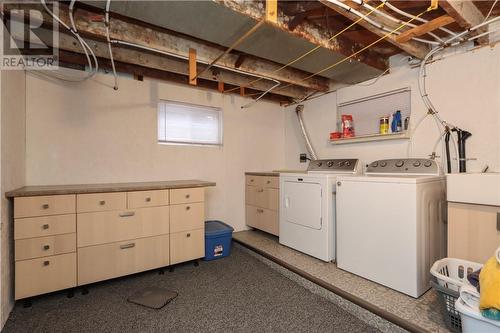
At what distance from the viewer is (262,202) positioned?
132 inches

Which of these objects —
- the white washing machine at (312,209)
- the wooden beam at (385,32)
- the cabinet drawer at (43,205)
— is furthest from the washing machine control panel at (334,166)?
the cabinet drawer at (43,205)

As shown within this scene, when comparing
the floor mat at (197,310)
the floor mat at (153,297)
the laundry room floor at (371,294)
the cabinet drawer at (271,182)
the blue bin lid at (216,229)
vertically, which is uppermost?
the cabinet drawer at (271,182)

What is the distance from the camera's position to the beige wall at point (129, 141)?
2.37 metres

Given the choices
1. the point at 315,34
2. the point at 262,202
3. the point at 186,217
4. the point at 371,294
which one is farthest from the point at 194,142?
the point at 371,294

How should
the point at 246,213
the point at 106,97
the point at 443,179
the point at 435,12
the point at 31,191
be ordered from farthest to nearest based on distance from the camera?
the point at 246,213 → the point at 106,97 → the point at 443,179 → the point at 435,12 → the point at 31,191

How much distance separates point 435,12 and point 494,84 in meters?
0.76

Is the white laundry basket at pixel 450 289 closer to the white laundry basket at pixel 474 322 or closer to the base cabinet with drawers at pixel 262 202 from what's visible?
the white laundry basket at pixel 474 322

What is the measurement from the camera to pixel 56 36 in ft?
6.66

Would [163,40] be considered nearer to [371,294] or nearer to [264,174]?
[264,174]

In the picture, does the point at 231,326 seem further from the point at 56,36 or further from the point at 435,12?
the point at 435,12

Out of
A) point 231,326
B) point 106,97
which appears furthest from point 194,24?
point 231,326

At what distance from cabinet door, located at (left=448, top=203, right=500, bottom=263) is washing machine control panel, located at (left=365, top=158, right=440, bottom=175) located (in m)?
0.49

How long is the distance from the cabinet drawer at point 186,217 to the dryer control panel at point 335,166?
5.27ft

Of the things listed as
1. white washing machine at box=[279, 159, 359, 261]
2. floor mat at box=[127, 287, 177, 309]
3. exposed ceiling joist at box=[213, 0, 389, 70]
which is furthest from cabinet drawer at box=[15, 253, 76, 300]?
exposed ceiling joist at box=[213, 0, 389, 70]
